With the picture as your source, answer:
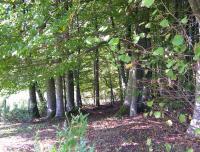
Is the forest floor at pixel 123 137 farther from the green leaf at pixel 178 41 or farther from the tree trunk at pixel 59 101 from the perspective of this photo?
the green leaf at pixel 178 41

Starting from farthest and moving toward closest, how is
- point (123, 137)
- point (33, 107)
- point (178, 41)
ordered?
point (33, 107) → point (123, 137) → point (178, 41)

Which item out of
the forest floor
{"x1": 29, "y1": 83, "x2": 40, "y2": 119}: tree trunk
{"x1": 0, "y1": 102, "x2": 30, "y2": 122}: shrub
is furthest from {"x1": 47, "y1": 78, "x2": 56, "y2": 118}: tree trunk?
the forest floor

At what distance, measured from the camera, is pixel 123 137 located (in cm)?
862

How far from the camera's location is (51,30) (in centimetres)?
855

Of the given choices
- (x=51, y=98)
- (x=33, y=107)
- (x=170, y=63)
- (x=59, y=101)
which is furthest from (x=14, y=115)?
(x=170, y=63)

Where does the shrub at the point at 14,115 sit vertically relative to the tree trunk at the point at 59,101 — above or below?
below

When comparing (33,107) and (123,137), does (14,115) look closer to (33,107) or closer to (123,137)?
(33,107)

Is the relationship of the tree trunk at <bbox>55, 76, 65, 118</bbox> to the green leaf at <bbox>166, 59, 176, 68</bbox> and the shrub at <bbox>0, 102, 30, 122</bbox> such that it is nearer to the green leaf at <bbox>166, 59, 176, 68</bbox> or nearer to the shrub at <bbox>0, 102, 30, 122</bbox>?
the shrub at <bbox>0, 102, 30, 122</bbox>

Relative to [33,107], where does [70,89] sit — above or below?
above

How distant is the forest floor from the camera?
7455 mm

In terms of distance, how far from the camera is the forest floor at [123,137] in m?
7.46

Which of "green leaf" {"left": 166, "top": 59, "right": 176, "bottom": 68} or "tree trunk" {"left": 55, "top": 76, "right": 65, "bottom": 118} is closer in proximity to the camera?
"green leaf" {"left": 166, "top": 59, "right": 176, "bottom": 68}

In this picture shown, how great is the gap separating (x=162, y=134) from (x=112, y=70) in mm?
12984

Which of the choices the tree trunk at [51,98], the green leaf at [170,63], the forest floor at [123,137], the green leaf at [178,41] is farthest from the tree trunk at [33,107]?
the green leaf at [178,41]
